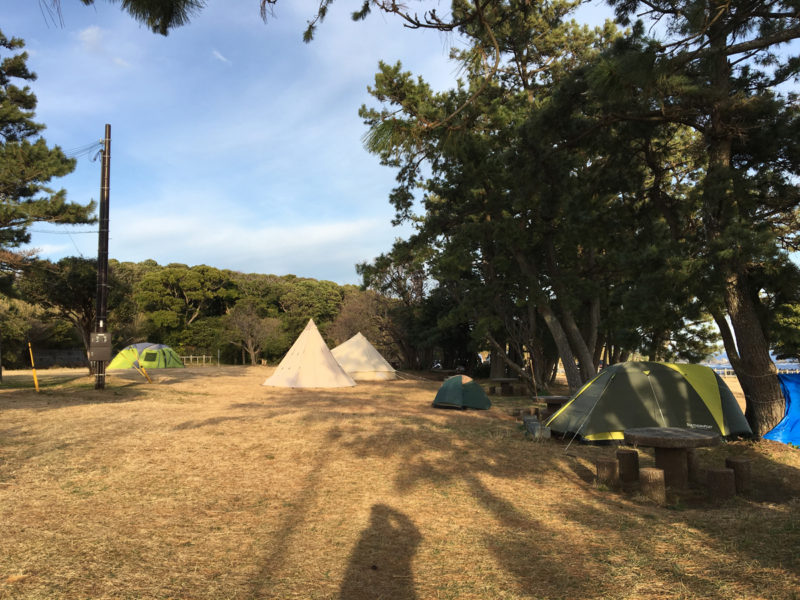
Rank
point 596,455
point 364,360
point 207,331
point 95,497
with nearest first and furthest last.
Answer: point 95,497 → point 596,455 → point 364,360 → point 207,331

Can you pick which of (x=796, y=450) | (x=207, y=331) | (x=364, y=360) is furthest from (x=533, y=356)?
(x=207, y=331)

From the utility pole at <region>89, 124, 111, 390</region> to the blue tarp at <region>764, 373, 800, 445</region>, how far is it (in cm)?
1485

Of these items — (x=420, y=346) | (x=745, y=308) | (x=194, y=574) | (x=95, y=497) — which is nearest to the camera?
(x=194, y=574)

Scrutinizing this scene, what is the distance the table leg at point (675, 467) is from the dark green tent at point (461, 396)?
284 inches

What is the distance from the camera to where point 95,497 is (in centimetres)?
527

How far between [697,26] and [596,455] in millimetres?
5652

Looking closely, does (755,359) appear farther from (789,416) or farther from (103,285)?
(103,285)

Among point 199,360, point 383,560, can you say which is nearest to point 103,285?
point 383,560

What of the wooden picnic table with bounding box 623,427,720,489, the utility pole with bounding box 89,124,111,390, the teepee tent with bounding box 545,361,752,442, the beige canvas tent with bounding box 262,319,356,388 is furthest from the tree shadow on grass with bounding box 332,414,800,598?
the beige canvas tent with bounding box 262,319,356,388

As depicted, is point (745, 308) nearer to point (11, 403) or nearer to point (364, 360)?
point (11, 403)

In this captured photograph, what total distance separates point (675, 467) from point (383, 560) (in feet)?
13.7

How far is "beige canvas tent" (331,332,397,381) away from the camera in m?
23.9

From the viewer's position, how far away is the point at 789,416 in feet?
27.6

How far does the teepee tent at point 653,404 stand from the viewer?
8469mm
